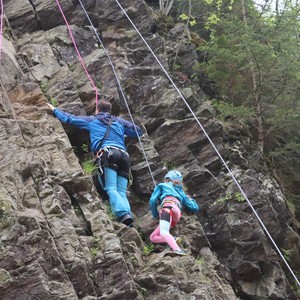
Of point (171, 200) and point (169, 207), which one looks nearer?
point (169, 207)

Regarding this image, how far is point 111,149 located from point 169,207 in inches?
68.8

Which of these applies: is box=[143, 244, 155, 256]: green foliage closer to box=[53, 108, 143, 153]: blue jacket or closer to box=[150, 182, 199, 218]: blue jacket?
box=[150, 182, 199, 218]: blue jacket

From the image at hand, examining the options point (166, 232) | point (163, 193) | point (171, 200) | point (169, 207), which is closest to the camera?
point (166, 232)

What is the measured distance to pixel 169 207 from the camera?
9.18 m

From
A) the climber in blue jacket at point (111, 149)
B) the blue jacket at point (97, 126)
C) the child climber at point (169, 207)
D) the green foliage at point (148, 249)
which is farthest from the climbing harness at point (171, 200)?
the blue jacket at point (97, 126)

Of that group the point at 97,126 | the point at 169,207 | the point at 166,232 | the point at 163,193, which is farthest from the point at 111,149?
the point at 166,232

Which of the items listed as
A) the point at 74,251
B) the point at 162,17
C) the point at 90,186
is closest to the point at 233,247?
the point at 90,186

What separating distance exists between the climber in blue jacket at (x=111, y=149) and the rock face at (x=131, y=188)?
340 mm

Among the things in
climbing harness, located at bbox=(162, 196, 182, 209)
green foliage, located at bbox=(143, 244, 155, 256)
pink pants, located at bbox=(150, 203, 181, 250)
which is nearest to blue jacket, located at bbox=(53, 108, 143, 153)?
climbing harness, located at bbox=(162, 196, 182, 209)

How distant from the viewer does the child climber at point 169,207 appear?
8.84 meters

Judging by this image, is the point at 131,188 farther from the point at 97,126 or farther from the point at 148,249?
the point at 148,249

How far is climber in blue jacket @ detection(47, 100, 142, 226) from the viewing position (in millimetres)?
9320

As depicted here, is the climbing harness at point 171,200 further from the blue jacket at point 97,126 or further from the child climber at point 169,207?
the blue jacket at point 97,126

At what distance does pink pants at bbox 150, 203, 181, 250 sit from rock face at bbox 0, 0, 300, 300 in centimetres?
28
